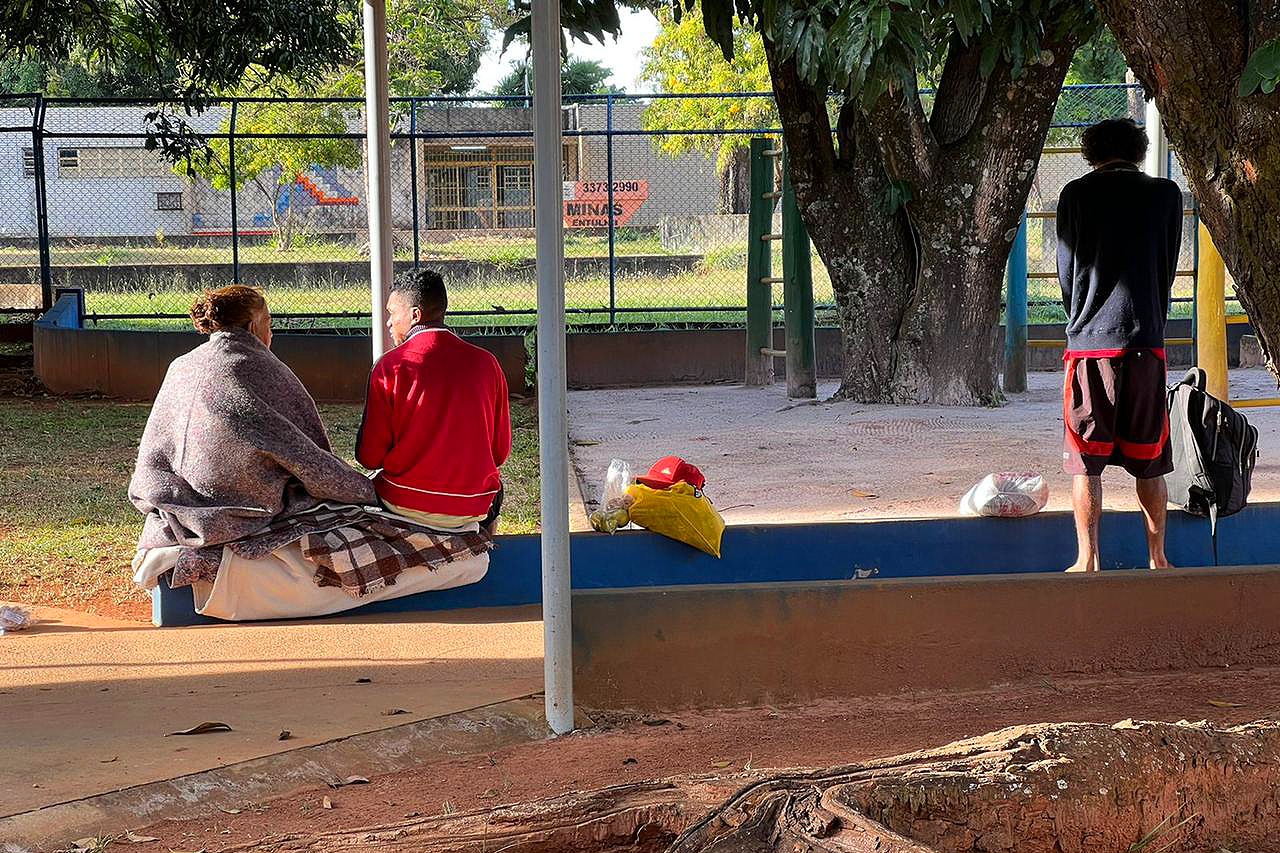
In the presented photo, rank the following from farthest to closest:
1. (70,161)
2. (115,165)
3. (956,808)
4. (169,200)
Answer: (115,165)
(169,200)
(70,161)
(956,808)

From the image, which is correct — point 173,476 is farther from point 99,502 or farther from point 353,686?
point 99,502

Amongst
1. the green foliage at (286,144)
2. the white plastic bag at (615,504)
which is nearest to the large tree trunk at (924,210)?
the white plastic bag at (615,504)

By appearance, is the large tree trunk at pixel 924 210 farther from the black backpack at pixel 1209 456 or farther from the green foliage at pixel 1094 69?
the green foliage at pixel 1094 69

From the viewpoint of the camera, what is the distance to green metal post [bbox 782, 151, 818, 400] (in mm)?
10359

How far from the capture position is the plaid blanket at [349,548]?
186 inches

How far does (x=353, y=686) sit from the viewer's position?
405cm

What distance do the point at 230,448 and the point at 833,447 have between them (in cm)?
430

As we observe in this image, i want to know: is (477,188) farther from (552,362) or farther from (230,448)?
(552,362)

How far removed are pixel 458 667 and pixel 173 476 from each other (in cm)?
132

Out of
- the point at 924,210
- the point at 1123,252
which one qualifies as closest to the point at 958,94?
the point at 924,210

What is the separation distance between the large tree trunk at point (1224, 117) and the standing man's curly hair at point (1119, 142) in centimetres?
199

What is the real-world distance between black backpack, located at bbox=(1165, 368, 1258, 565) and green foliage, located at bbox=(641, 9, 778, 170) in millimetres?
15689

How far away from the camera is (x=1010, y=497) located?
17.1 ft

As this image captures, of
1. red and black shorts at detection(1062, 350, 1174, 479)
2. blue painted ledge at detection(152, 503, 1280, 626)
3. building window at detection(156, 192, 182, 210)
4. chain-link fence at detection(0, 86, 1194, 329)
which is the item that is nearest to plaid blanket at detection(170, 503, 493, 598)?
blue painted ledge at detection(152, 503, 1280, 626)
